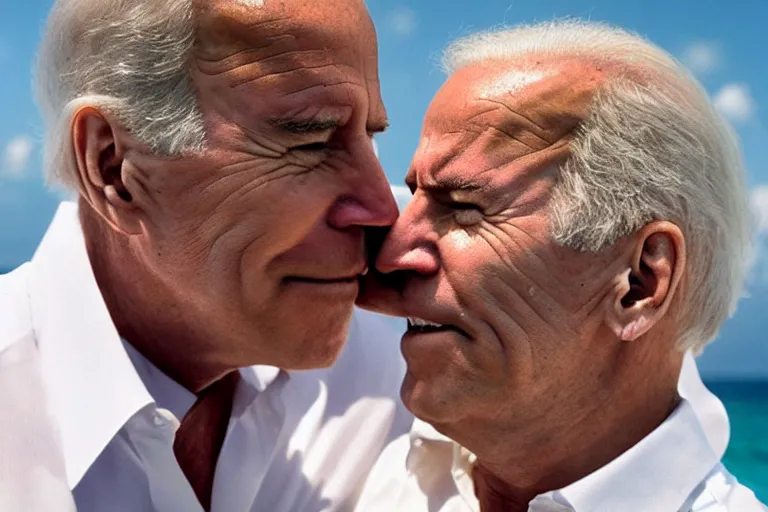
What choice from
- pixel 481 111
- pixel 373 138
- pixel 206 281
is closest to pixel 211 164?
pixel 206 281

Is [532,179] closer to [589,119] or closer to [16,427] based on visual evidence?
[589,119]

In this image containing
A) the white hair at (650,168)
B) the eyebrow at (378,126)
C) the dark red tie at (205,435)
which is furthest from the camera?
the dark red tie at (205,435)

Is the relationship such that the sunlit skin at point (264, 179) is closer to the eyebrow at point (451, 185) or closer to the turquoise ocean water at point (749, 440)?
the eyebrow at point (451, 185)

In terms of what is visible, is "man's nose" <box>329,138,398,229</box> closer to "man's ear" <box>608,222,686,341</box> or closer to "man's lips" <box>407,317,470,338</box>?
"man's lips" <box>407,317,470,338</box>

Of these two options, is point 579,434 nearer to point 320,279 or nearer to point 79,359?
point 320,279

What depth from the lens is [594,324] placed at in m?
2.43

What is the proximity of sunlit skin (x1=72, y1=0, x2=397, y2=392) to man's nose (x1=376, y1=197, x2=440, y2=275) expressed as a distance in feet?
0.18

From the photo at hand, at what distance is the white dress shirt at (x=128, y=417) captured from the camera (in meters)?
2.46

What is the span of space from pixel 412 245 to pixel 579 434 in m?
0.65

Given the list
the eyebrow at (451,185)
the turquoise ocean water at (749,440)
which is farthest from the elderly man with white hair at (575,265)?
the turquoise ocean water at (749,440)

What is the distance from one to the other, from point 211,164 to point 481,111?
718mm

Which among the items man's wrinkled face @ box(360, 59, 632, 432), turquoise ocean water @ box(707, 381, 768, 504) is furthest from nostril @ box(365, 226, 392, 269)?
turquoise ocean water @ box(707, 381, 768, 504)

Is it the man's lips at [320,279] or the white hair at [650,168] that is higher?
the white hair at [650,168]

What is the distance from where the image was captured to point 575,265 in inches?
94.9
